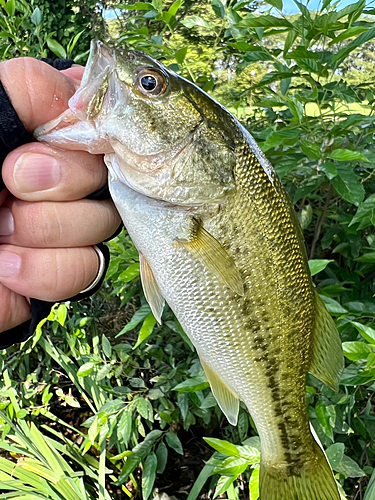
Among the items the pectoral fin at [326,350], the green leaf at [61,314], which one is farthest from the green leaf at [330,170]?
the green leaf at [61,314]

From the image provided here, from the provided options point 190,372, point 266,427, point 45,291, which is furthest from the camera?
point 190,372

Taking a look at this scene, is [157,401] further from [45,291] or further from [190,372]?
[45,291]

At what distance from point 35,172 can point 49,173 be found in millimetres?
33

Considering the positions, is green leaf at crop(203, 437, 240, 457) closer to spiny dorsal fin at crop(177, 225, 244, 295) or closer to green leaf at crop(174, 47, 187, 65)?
spiny dorsal fin at crop(177, 225, 244, 295)

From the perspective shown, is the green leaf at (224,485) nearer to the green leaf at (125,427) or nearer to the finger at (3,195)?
the green leaf at (125,427)

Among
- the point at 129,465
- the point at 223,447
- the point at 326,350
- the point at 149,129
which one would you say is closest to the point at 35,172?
the point at 149,129

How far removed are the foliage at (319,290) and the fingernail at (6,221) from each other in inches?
24.6

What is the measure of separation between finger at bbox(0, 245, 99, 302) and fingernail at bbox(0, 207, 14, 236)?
38 millimetres

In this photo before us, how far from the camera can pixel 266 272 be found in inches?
42.9

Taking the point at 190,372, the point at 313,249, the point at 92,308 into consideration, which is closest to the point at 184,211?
the point at 190,372

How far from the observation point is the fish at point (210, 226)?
0.97 m

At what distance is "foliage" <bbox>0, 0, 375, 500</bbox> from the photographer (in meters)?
1.39

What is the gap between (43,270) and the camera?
96 cm

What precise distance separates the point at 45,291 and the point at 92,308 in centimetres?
174
